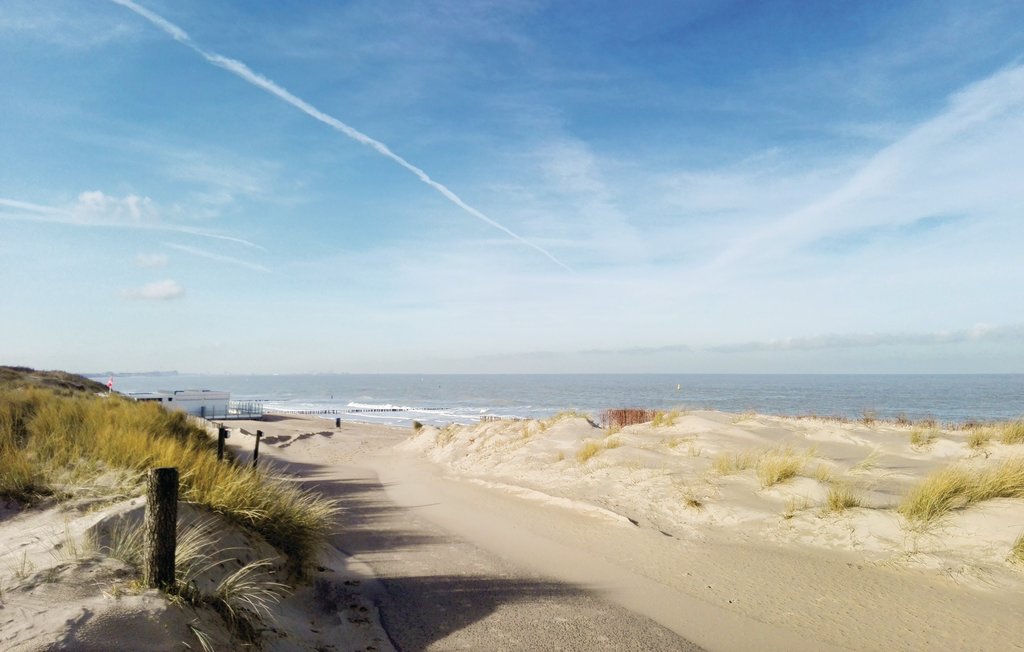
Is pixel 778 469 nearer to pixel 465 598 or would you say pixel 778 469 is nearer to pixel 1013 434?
pixel 465 598

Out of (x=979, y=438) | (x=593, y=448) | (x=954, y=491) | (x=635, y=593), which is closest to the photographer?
(x=635, y=593)

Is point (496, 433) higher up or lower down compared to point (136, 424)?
lower down

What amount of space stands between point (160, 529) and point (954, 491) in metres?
10.5

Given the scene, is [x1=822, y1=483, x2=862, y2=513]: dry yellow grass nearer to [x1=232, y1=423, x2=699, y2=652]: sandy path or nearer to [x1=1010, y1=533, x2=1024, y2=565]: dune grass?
[x1=1010, y1=533, x2=1024, y2=565]: dune grass

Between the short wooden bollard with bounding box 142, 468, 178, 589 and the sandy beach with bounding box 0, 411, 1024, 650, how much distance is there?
0.28 meters

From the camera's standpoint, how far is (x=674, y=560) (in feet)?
26.9

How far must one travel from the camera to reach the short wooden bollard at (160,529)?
4.21 m

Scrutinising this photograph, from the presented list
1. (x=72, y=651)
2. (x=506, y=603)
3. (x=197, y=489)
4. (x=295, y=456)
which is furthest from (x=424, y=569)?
(x=295, y=456)

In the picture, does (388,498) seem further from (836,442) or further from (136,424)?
(836,442)

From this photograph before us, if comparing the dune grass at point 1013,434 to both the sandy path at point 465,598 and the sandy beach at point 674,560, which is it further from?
the sandy path at point 465,598

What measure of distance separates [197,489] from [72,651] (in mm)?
3285

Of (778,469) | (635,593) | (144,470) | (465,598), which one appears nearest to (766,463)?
(778,469)

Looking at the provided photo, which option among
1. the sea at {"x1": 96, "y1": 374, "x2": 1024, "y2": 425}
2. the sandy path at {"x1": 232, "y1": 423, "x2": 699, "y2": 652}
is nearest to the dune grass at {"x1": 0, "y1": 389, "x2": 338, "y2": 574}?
the sandy path at {"x1": 232, "y1": 423, "x2": 699, "y2": 652}

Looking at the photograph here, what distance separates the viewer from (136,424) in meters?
11.0
